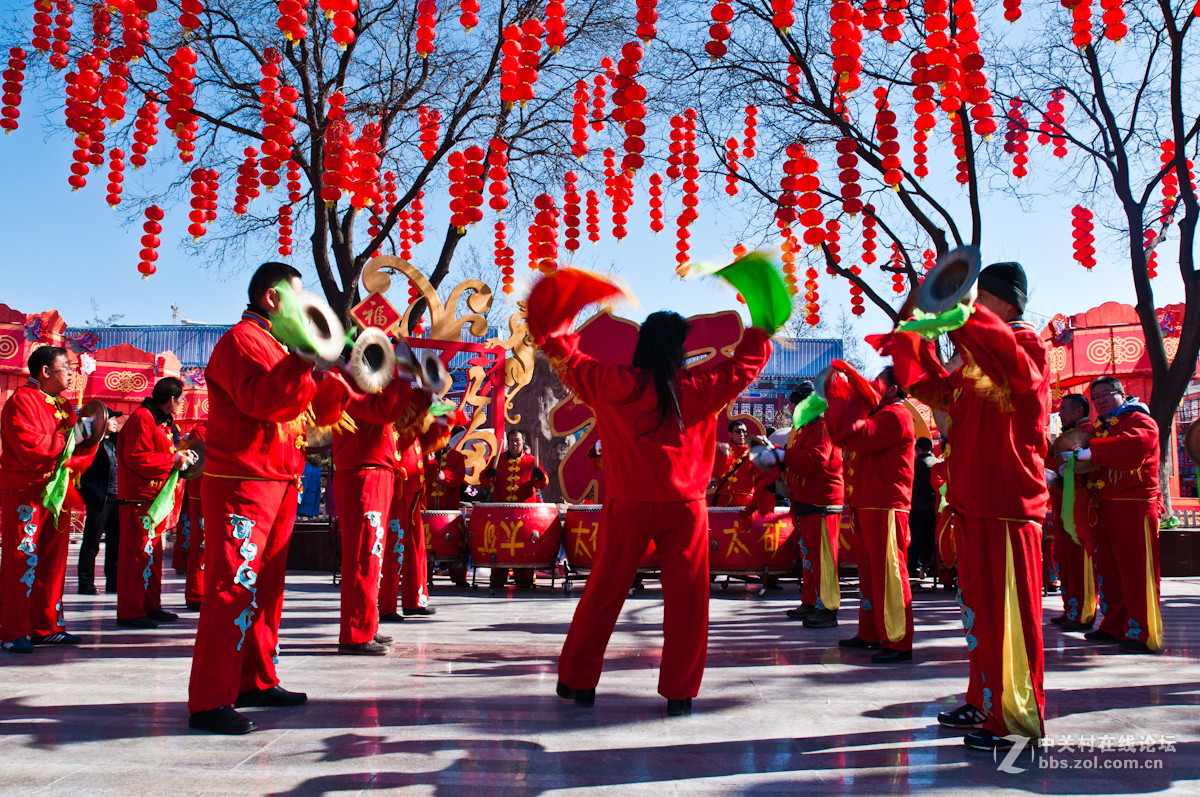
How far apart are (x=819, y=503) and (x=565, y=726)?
3261mm

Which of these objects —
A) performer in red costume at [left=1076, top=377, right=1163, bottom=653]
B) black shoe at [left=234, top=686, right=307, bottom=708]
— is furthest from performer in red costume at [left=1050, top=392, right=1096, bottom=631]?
black shoe at [left=234, top=686, right=307, bottom=708]

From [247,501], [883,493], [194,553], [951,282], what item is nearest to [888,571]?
[883,493]

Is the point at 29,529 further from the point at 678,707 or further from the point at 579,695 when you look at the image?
the point at 678,707

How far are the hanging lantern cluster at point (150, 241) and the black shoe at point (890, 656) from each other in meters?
7.70

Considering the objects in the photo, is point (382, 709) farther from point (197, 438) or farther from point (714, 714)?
point (197, 438)

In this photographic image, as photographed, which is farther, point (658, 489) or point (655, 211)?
point (655, 211)

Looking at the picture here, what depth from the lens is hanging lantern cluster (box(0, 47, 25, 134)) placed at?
25.6 ft

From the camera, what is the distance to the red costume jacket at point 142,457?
218 inches

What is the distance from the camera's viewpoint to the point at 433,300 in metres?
8.29

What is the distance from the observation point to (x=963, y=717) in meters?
3.08

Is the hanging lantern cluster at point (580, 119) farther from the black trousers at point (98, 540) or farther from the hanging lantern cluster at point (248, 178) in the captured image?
the black trousers at point (98, 540)

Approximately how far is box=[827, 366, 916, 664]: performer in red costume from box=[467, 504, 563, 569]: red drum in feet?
12.3

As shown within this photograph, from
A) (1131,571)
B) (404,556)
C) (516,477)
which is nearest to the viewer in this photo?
(1131,571)

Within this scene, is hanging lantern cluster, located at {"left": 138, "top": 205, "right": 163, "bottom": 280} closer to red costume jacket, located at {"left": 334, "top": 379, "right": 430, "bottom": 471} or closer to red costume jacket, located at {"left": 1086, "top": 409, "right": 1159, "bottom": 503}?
red costume jacket, located at {"left": 334, "top": 379, "right": 430, "bottom": 471}
